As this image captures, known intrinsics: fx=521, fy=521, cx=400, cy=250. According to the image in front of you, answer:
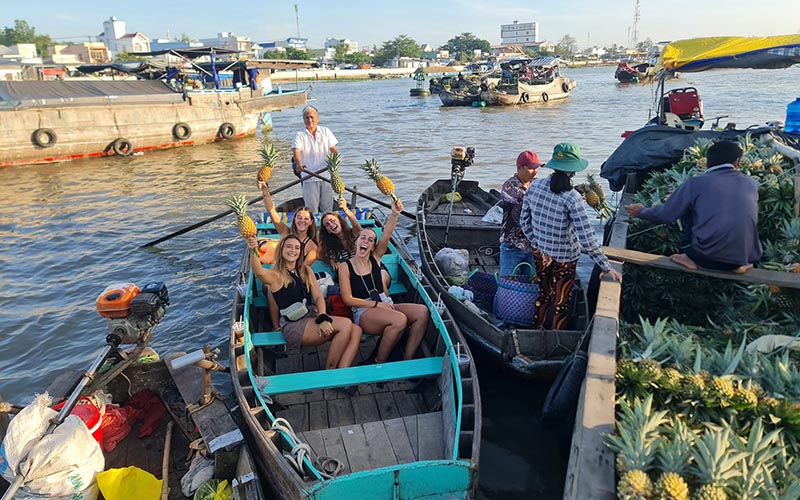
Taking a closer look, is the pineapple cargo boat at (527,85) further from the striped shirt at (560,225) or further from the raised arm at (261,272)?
the raised arm at (261,272)

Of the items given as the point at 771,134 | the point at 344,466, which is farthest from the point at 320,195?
the point at 771,134

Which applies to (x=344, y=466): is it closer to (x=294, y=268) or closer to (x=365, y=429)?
(x=365, y=429)

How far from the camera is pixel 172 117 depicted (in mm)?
22359

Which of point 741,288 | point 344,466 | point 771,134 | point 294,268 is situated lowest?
point 344,466

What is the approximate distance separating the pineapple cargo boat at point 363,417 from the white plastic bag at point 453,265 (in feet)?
5.28

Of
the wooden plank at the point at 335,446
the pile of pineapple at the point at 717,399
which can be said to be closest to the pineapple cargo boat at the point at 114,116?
the wooden plank at the point at 335,446

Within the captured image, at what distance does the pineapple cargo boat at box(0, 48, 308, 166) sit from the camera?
18.9 meters

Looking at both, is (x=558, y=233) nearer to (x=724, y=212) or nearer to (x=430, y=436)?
(x=724, y=212)

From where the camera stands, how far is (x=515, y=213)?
6520mm

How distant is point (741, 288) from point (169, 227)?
38.9 feet

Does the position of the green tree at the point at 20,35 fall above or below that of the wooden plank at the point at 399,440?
above

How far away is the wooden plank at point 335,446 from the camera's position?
4164mm

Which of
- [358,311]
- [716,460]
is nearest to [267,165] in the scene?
[358,311]

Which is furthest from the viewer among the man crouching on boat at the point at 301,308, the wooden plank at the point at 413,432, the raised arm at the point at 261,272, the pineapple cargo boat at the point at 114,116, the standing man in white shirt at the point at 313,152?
the pineapple cargo boat at the point at 114,116
